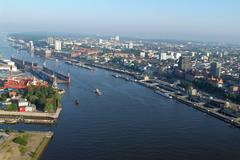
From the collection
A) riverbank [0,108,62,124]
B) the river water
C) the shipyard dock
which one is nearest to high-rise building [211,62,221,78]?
the river water

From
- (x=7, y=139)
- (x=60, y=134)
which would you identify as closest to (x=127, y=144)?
(x=60, y=134)

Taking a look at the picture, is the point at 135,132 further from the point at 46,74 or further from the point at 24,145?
the point at 46,74

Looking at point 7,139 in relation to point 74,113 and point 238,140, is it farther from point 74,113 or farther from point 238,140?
point 238,140

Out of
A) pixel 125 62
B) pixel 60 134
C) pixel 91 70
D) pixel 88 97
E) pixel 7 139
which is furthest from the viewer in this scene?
pixel 125 62

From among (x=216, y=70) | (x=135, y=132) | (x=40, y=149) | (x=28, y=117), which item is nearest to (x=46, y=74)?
(x=28, y=117)

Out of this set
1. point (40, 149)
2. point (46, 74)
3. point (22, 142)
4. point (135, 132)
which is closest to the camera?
point (40, 149)

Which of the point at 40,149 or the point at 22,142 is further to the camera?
the point at 22,142

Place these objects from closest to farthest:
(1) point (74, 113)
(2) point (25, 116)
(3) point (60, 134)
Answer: (3) point (60, 134), (2) point (25, 116), (1) point (74, 113)
